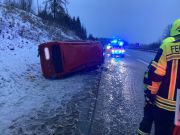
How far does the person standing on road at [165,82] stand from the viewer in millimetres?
4332

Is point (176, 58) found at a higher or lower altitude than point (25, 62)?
higher

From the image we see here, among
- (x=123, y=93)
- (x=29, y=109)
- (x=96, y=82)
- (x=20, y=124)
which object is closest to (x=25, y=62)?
(x=96, y=82)

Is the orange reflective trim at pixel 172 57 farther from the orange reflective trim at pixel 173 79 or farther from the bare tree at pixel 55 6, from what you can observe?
the bare tree at pixel 55 6

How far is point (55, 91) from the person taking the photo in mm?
11867

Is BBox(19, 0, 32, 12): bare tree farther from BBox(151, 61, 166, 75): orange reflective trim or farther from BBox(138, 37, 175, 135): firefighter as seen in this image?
BBox(151, 61, 166, 75): orange reflective trim

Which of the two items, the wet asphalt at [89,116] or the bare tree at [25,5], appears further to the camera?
the bare tree at [25,5]

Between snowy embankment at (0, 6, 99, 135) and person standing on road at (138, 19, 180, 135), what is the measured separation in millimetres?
3165

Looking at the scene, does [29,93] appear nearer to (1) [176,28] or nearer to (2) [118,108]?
(2) [118,108]

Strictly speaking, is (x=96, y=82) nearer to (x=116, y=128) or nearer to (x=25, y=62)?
(x=25, y=62)

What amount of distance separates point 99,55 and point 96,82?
6218mm

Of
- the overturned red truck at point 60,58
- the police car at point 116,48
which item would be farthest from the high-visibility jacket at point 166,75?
the police car at point 116,48

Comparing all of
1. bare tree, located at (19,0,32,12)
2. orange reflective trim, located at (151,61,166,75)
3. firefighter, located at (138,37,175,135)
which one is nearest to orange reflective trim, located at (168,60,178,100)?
orange reflective trim, located at (151,61,166,75)

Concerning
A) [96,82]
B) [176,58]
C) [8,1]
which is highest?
[8,1]

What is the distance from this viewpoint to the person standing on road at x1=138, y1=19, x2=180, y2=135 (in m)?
4.33
